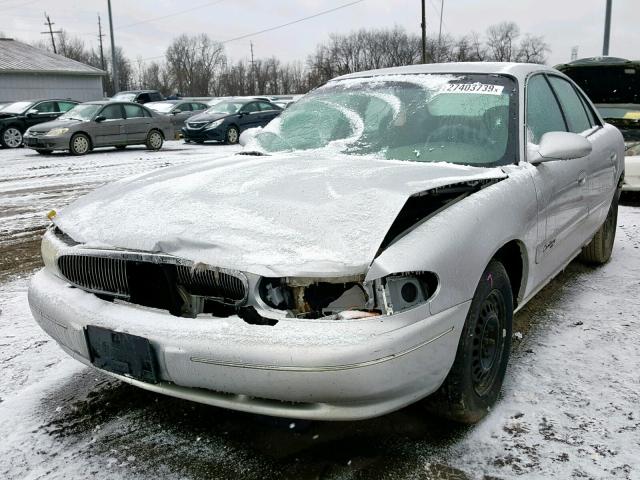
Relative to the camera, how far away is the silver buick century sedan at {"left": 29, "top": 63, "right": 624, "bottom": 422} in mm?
1982

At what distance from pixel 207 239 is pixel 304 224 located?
362 millimetres

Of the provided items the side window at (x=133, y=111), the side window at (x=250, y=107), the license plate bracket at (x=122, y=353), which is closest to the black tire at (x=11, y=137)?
the side window at (x=133, y=111)

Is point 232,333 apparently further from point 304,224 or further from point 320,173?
point 320,173

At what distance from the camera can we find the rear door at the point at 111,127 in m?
15.5

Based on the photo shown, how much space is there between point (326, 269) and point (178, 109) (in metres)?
21.7

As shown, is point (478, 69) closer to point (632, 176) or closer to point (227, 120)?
point (632, 176)

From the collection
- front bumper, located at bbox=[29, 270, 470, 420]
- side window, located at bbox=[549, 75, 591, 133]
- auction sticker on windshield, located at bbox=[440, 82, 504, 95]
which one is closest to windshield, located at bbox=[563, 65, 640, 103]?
side window, located at bbox=[549, 75, 591, 133]

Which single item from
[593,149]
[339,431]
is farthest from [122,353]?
[593,149]

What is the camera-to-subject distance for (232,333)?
2.00 meters

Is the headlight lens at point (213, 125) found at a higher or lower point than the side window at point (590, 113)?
lower

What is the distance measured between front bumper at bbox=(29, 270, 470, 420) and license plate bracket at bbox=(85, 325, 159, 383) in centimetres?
3

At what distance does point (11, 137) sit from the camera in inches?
706

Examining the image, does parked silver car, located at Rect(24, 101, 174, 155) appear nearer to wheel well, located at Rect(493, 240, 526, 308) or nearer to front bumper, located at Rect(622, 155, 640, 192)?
front bumper, located at Rect(622, 155, 640, 192)

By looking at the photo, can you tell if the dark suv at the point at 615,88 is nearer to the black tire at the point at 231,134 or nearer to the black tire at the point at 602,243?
the black tire at the point at 602,243
